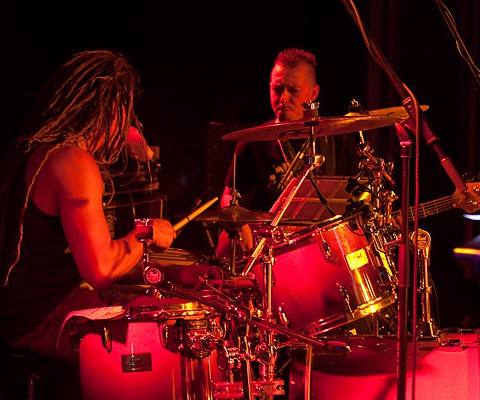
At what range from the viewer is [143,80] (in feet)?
18.2

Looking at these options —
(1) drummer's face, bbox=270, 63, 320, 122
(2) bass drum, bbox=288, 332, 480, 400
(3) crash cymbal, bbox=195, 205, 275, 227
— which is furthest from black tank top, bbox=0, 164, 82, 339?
(1) drummer's face, bbox=270, 63, 320, 122

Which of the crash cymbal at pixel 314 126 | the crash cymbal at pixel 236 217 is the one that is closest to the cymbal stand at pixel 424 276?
the crash cymbal at pixel 314 126

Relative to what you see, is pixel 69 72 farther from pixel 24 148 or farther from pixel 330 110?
pixel 330 110

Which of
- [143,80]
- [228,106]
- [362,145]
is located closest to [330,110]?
[228,106]

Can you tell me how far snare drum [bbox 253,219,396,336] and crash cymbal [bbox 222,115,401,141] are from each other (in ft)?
1.14

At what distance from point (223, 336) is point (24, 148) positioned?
0.96 meters

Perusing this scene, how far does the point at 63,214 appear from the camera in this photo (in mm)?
2662

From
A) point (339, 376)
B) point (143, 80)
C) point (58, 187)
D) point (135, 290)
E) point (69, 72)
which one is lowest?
point (339, 376)

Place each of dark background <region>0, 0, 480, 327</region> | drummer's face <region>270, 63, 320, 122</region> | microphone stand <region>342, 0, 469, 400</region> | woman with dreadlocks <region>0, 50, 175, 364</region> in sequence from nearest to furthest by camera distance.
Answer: microphone stand <region>342, 0, 469, 400</region> < woman with dreadlocks <region>0, 50, 175, 364</region> < drummer's face <region>270, 63, 320, 122</region> < dark background <region>0, 0, 480, 327</region>

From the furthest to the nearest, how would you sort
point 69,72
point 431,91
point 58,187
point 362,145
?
point 431,91
point 362,145
point 69,72
point 58,187

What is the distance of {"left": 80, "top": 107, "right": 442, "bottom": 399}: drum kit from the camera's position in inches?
100

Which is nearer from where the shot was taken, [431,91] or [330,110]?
[431,91]

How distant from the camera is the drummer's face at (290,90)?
4465mm

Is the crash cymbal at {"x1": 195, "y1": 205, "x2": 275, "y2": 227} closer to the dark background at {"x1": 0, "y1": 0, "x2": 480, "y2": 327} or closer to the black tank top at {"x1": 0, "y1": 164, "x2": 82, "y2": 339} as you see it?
the black tank top at {"x1": 0, "y1": 164, "x2": 82, "y2": 339}
